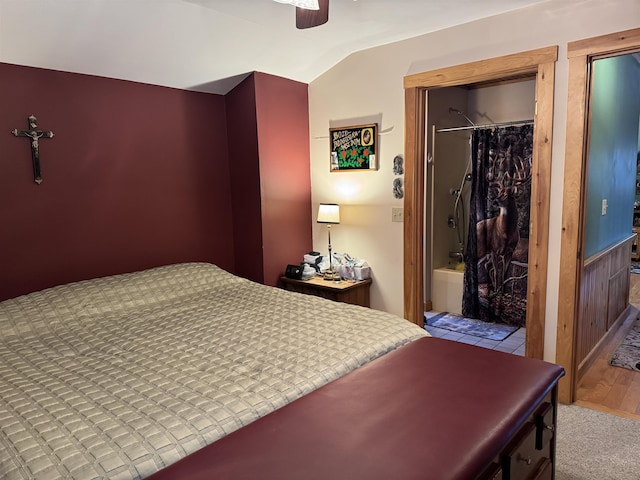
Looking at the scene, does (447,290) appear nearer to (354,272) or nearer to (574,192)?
(354,272)

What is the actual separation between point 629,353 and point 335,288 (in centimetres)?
225

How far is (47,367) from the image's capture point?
5.87 feet

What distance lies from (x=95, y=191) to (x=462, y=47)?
8.23ft

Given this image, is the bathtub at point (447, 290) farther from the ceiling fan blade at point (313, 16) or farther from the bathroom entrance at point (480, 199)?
the ceiling fan blade at point (313, 16)

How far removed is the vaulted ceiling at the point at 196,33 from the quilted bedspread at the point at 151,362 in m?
1.33

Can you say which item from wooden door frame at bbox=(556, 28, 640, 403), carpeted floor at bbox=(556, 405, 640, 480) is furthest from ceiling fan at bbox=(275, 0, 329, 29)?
carpeted floor at bbox=(556, 405, 640, 480)

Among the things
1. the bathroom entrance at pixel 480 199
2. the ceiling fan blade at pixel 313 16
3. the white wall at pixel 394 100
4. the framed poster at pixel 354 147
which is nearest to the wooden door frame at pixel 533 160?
the white wall at pixel 394 100

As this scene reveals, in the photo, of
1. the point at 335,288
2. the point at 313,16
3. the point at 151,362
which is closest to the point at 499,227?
the point at 335,288

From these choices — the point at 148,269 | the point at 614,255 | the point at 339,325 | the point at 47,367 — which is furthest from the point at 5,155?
the point at 614,255

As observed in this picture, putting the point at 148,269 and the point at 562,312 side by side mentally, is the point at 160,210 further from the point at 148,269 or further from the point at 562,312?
the point at 562,312

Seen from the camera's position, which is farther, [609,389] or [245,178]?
[245,178]

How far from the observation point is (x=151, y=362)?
1.79 metres

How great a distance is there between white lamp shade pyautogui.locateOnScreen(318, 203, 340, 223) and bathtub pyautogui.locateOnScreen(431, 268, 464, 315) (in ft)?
4.77

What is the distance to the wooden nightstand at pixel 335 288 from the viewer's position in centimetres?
331
